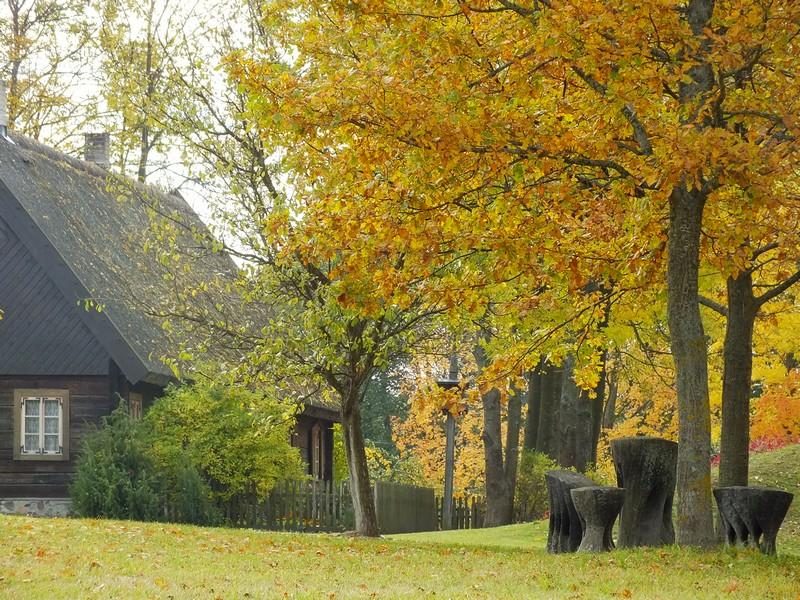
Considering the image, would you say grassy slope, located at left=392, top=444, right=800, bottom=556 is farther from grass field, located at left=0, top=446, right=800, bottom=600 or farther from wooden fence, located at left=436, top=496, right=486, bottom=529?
wooden fence, located at left=436, top=496, right=486, bottom=529

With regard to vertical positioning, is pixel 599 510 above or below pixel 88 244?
below

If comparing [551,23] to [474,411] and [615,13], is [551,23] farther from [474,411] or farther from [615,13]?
[474,411]

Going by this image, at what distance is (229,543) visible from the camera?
1825 centimetres

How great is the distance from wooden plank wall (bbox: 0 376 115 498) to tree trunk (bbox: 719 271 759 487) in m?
13.8

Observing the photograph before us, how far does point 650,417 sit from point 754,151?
1485 inches

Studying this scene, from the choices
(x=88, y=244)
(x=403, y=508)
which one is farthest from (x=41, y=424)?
(x=403, y=508)

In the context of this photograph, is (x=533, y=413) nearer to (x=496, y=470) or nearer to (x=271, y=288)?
(x=496, y=470)

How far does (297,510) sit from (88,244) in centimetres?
756

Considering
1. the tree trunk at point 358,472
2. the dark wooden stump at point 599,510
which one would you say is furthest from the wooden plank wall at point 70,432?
the dark wooden stump at point 599,510

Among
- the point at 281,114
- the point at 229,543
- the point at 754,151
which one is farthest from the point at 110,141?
the point at 754,151

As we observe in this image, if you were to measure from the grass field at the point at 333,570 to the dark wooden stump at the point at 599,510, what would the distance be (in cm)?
71

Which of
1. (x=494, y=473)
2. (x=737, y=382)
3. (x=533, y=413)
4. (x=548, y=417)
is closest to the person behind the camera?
(x=737, y=382)

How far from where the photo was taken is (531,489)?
3381 cm

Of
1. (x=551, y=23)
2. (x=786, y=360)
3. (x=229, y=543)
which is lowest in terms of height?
(x=229, y=543)
